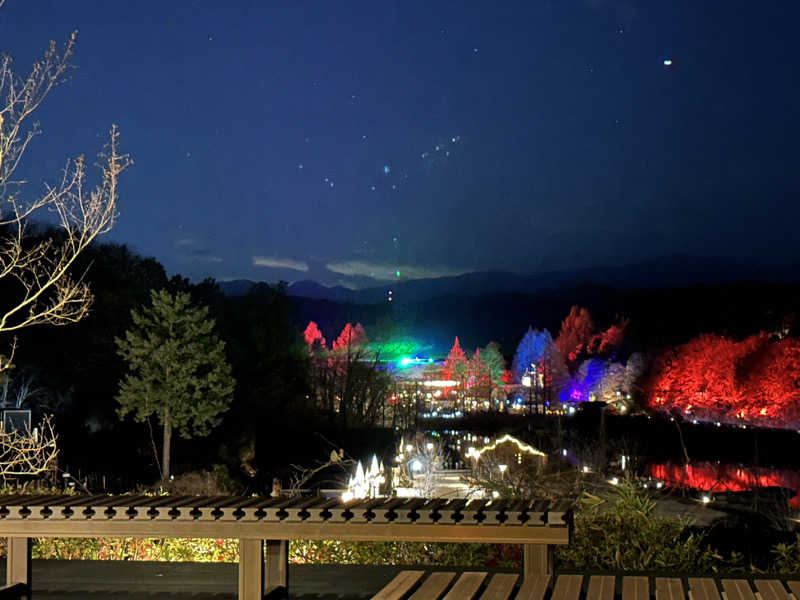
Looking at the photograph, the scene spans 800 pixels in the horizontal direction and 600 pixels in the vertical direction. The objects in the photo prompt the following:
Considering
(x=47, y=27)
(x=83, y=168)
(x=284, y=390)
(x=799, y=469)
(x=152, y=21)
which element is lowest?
(x=799, y=469)

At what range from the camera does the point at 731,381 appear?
3803 centimetres

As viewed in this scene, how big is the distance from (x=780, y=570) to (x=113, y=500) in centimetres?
414

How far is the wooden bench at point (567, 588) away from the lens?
3.19 meters

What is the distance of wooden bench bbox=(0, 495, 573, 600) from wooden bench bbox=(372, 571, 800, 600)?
8cm

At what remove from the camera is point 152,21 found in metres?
8.35

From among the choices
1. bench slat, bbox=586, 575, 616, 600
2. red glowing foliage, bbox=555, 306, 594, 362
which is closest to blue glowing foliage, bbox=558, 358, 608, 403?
red glowing foliage, bbox=555, 306, 594, 362

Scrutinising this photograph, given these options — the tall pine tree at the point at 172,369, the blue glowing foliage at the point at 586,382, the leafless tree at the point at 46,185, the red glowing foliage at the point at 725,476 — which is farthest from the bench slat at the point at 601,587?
the blue glowing foliage at the point at 586,382

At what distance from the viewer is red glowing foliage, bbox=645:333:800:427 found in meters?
34.4

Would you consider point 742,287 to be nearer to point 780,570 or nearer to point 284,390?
point 284,390

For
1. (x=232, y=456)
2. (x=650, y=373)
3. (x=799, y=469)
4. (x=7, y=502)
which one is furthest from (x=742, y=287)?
(x=7, y=502)

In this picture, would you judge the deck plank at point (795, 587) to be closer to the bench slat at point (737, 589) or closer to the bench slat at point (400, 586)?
the bench slat at point (737, 589)

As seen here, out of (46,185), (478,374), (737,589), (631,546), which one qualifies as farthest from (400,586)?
(478,374)

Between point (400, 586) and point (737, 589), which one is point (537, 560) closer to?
point (400, 586)

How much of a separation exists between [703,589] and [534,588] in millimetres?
616
